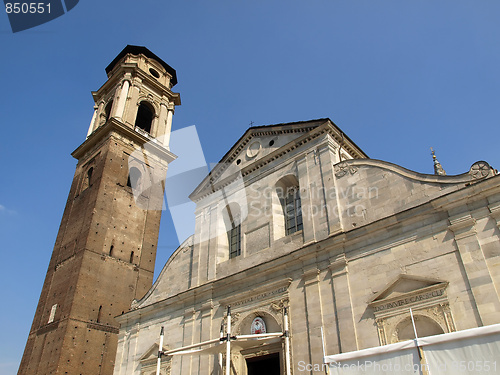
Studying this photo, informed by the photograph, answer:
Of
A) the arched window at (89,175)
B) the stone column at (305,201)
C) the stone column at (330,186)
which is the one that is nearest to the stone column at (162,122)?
the arched window at (89,175)

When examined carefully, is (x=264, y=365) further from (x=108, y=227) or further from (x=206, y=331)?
(x=108, y=227)

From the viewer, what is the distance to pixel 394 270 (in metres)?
10.8

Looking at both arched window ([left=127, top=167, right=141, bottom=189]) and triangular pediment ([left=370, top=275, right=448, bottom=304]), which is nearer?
triangular pediment ([left=370, top=275, right=448, bottom=304])

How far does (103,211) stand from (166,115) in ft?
36.1

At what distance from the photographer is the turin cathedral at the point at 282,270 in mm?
10008

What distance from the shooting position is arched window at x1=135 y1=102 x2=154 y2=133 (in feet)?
107

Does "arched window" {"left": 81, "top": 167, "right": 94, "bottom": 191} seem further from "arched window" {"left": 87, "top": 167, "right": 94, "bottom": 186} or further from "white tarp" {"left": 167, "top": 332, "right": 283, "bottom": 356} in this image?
"white tarp" {"left": 167, "top": 332, "right": 283, "bottom": 356}

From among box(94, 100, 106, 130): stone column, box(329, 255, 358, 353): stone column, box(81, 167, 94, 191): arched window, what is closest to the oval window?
box(94, 100, 106, 130): stone column

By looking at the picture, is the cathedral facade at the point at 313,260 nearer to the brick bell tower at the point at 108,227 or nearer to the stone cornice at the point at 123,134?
the brick bell tower at the point at 108,227

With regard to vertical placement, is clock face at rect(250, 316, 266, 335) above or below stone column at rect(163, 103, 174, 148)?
below

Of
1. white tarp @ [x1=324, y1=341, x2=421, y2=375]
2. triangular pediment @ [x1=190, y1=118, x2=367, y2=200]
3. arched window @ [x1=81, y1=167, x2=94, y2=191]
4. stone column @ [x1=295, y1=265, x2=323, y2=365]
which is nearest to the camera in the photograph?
white tarp @ [x1=324, y1=341, x2=421, y2=375]

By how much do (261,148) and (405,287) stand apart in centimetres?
836

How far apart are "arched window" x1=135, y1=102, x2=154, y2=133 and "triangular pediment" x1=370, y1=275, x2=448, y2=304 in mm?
25715

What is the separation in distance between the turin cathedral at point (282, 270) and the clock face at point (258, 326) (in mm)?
68
